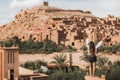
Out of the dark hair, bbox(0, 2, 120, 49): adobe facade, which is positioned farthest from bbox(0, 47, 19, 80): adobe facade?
bbox(0, 2, 120, 49): adobe facade

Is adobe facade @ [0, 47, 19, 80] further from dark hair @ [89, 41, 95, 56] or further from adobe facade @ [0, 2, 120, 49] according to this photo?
adobe facade @ [0, 2, 120, 49]

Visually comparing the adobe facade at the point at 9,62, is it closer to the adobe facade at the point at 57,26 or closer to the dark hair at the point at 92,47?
the dark hair at the point at 92,47

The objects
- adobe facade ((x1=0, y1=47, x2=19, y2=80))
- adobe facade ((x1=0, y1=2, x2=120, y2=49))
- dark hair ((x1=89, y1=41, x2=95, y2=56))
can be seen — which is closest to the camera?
dark hair ((x1=89, y1=41, x2=95, y2=56))

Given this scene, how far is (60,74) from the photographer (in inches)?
938

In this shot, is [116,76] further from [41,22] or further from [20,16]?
[20,16]

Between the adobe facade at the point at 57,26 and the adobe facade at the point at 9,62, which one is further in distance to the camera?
the adobe facade at the point at 57,26

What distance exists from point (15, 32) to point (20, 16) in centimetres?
891

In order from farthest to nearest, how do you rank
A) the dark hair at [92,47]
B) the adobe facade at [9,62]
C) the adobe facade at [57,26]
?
1. the adobe facade at [57,26]
2. the adobe facade at [9,62]
3. the dark hair at [92,47]

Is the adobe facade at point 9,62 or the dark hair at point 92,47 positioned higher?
the dark hair at point 92,47

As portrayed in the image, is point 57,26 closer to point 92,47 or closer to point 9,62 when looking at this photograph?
point 9,62

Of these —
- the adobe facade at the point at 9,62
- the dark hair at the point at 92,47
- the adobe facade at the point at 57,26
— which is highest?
the adobe facade at the point at 57,26

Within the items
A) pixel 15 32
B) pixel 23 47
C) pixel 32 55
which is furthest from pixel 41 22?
pixel 32 55

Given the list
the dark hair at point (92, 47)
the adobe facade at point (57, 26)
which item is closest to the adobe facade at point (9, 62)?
the dark hair at point (92, 47)

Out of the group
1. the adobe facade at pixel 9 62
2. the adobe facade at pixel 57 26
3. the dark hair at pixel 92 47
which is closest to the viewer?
the dark hair at pixel 92 47
